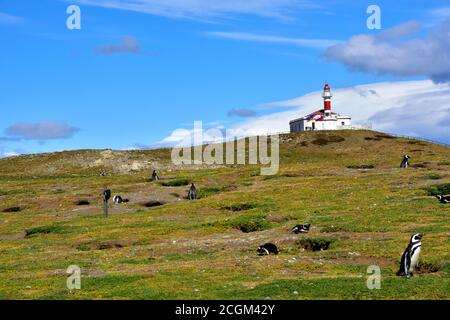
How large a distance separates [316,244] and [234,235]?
8.58 meters

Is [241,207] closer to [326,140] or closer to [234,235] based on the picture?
[234,235]

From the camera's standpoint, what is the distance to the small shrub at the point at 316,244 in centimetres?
3894

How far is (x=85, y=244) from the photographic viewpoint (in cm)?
4591

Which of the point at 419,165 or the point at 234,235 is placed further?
the point at 419,165

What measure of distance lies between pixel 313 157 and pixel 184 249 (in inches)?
3516

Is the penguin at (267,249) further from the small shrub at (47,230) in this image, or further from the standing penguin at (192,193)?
the standing penguin at (192,193)

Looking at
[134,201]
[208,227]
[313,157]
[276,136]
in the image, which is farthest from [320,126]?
[208,227]

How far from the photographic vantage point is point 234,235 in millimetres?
46219

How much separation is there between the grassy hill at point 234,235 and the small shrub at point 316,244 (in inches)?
4.2

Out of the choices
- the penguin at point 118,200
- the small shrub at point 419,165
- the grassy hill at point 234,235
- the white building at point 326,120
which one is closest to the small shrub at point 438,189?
the grassy hill at point 234,235

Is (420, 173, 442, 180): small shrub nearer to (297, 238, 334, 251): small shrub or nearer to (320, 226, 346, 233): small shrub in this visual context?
(320, 226, 346, 233): small shrub

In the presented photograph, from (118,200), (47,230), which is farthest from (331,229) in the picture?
(118,200)

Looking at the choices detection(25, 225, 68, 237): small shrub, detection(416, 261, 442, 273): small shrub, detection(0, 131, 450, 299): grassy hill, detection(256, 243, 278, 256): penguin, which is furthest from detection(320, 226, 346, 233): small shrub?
detection(25, 225, 68, 237): small shrub
